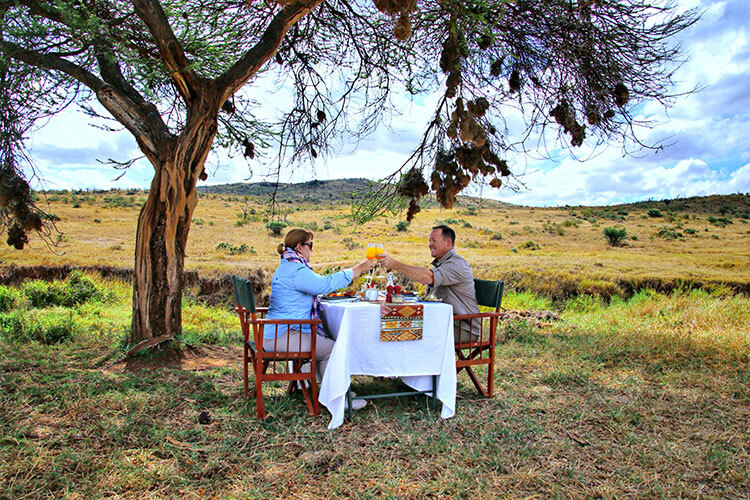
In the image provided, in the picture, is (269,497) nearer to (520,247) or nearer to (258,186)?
(258,186)

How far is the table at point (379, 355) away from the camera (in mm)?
3746

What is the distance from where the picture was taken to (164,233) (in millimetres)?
5504

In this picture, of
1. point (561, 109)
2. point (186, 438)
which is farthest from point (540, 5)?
point (186, 438)

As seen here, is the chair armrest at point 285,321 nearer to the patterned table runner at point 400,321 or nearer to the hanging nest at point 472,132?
the patterned table runner at point 400,321

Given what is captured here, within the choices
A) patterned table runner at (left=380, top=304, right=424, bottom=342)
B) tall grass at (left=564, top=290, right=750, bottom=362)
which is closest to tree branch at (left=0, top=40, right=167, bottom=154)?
patterned table runner at (left=380, top=304, right=424, bottom=342)

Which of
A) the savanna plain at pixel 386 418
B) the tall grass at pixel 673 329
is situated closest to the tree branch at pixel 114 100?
the savanna plain at pixel 386 418

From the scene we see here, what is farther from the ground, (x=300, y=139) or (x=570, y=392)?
(x=300, y=139)

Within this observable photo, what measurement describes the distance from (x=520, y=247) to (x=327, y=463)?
75.7 feet

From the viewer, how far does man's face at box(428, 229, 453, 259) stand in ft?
14.7

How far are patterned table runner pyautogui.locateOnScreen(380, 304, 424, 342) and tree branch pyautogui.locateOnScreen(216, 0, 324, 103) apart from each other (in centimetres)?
338

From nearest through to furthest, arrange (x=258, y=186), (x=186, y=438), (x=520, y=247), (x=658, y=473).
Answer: (x=658, y=473) → (x=186, y=438) → (x=258, y=186) → (x=520, y=247)

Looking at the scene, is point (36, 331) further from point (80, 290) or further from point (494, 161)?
point (494, 161)

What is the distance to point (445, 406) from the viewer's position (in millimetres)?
3994

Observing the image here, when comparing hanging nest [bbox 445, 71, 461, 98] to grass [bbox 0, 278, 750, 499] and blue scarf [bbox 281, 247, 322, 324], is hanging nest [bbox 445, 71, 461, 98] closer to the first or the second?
blue scarf [bbox 281, 247, 322, 324]
